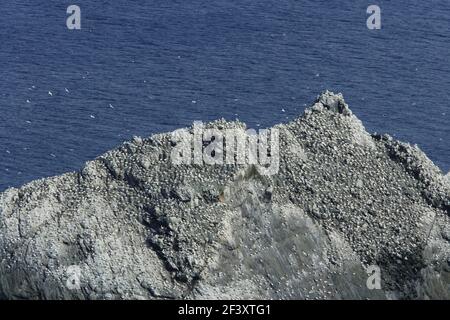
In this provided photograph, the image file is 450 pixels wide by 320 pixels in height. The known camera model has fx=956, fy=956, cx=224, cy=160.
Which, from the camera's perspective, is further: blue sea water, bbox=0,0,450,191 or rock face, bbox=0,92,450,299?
blue sea water, bbox=0,0,450,191

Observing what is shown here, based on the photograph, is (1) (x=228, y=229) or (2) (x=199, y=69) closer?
(1) (x=228, y=229)

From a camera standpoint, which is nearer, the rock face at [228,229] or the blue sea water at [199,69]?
the rock face at [228,229]

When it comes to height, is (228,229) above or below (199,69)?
below

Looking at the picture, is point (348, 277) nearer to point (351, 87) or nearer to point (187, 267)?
point (187, 267)

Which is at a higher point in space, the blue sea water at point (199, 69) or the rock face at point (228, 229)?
the blue sea water at point (199, 69)

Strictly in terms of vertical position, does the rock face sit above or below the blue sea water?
below
